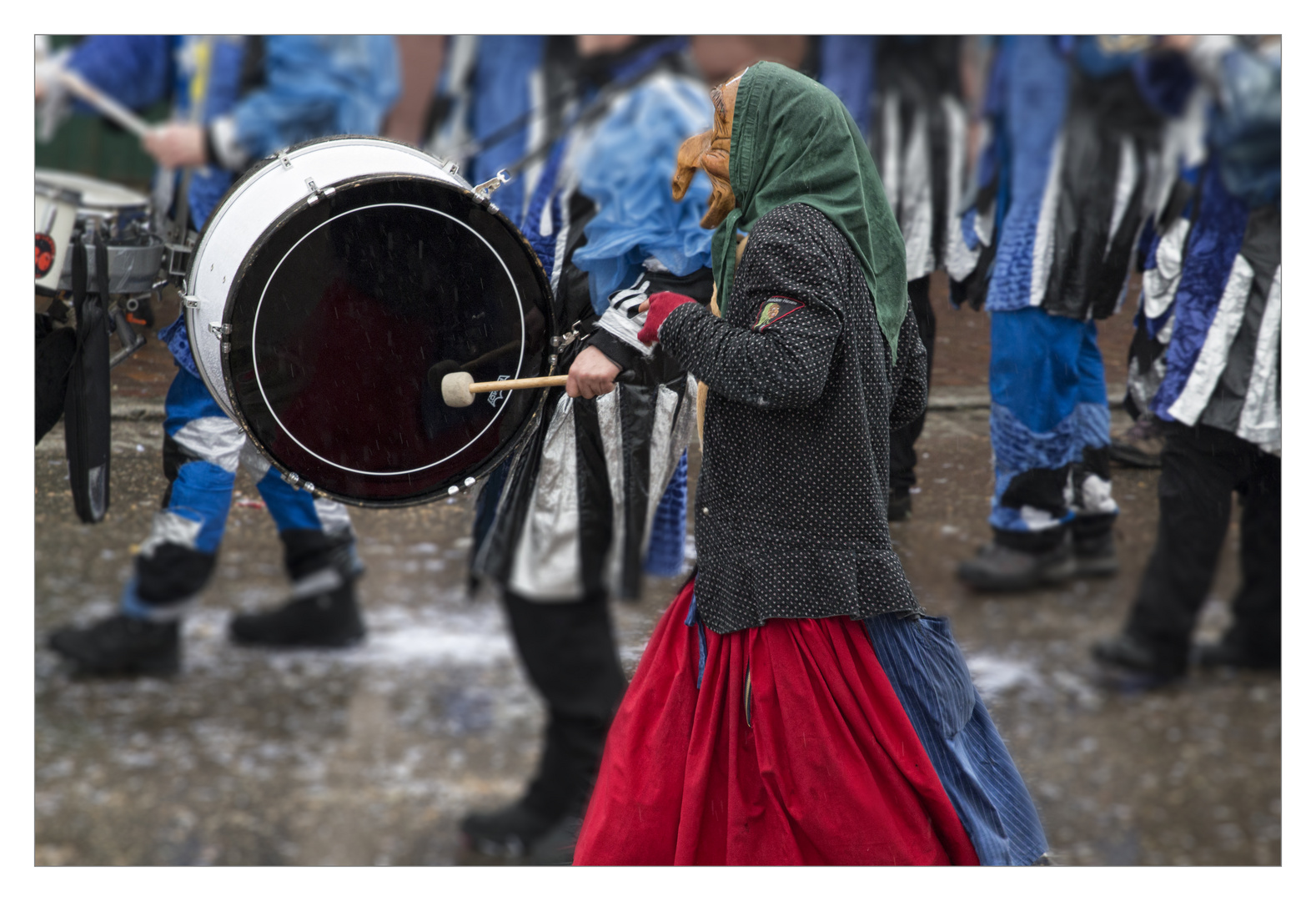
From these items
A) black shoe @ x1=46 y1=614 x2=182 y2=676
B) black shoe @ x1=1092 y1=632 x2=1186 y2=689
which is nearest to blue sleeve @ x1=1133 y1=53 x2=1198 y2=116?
black shoe @ x1=1092 y1=632 x2=1186 y2=689

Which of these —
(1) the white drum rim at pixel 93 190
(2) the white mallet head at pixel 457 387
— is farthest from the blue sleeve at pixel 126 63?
(2) the white mallet head at pixel 457 387

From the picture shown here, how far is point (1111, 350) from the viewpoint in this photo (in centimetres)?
224

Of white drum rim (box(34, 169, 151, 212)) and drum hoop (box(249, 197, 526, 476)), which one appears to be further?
white drum rim (box(34, 169, 151, 212))

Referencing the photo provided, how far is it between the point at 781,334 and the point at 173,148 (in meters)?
1.38

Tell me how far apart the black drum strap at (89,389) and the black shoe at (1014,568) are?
172 cm

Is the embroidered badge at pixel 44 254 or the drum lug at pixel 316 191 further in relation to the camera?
the embroidered badge at pixel 44 254

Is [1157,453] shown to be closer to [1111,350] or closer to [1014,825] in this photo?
[1111,350]

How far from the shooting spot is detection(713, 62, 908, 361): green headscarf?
150 centimetres

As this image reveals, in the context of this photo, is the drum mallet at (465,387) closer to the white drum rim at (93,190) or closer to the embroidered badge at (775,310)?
the embroidered badge at (775,310)

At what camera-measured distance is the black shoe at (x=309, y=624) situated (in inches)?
101

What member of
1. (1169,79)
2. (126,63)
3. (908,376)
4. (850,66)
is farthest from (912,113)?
(126,63)

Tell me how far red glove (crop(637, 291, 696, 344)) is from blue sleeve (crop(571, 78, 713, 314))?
0.49m

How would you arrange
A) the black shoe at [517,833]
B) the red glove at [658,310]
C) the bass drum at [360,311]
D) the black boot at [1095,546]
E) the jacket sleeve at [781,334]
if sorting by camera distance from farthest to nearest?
the black shoe at [517,833], the black boot at [1095,546], the bass drum at [360,311], the red glove at [658,310], the jacket sleeve at [781,334]

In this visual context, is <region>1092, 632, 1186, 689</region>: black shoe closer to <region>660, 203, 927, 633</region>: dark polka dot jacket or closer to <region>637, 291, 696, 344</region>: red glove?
<region>660, 203, 927, 633</region>: dark polka dot jacket
